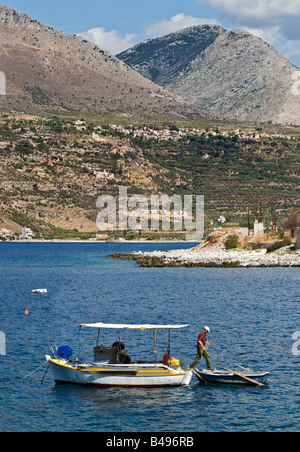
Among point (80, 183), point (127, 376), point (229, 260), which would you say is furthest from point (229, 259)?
point (80, 183)

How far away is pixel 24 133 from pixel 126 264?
106 metres

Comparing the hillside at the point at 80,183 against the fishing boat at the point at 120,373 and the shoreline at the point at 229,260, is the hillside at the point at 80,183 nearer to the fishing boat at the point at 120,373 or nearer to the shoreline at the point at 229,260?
the shoreline at the point at 229,260

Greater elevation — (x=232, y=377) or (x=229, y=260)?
(x=229, y=260)

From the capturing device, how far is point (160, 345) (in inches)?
1359

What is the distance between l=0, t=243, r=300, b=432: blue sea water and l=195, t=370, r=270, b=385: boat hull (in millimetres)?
300

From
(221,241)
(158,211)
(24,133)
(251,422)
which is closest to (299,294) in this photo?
(251,422)

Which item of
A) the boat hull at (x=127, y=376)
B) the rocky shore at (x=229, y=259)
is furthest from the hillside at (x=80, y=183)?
the boat hull at (x=127, y=376)

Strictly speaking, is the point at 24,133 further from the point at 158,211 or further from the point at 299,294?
the point at 299,294

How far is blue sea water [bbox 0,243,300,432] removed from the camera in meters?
23.5

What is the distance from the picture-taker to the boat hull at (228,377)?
27.3 metres

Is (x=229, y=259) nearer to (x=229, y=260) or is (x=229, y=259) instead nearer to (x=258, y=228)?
(x=229, y=260)

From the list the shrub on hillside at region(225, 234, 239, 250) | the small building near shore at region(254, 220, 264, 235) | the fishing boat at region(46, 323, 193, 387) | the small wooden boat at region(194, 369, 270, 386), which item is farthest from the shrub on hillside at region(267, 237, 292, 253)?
the fishing boat at region(46, 323, 193, 387)

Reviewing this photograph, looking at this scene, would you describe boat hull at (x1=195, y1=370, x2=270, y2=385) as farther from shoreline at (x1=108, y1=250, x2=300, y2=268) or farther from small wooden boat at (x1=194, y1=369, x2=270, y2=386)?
shoreline at (x1=108, y1=250, x2=300, y2=268)

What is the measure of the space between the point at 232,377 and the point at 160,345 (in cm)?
760
